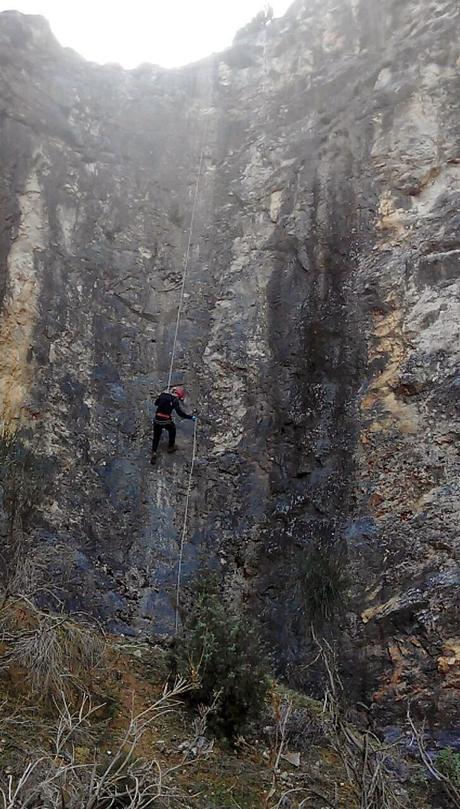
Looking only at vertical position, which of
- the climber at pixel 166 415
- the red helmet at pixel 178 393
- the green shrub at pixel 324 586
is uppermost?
the red helmet at pixel 178 393

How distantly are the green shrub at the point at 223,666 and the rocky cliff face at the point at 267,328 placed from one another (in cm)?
99

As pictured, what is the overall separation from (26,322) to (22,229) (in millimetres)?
1813

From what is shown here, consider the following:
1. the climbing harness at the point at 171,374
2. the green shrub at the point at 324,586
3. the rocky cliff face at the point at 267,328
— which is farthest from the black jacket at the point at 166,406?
the green shrub at the point at 324,586

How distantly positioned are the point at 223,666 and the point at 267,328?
559cm

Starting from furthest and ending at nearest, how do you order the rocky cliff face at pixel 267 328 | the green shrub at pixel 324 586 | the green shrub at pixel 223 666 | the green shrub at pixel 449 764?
1. the rocky cliff face at pixel 267 328
2. the green shrub at pixel 324 586
3. the green shrub at pixel 223 666
4. the green shrub at pixel 449 764

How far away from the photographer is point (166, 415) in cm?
948

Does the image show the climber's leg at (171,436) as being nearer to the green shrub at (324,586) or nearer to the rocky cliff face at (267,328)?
the rocky cliff face at (267,328)

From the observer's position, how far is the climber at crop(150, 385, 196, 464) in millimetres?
9461

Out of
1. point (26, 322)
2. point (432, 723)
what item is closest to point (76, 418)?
point (26, 322)

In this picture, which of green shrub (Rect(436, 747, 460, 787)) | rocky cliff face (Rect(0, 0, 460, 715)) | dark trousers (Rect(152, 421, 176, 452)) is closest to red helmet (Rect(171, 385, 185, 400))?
dark trousers (Rect(152, 421, 176, 452))

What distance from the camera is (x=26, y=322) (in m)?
9.98

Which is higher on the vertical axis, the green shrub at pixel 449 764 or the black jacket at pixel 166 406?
the black jacket at pixel 166 406

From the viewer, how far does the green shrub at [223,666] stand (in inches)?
259

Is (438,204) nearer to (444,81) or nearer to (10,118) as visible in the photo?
(444,81)
